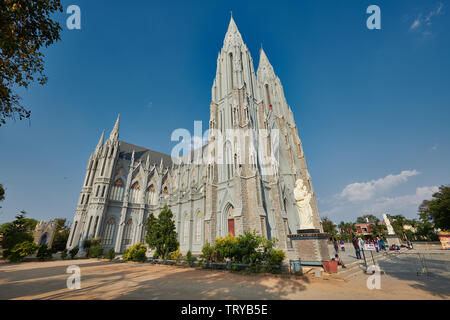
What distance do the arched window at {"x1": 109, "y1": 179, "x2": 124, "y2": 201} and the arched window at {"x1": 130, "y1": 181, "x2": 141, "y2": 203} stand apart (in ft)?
5.45

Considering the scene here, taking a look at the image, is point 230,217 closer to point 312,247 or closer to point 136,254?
point 136,254

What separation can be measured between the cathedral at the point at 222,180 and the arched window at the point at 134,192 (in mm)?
175

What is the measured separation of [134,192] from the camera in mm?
33875

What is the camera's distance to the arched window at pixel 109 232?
1114 inches

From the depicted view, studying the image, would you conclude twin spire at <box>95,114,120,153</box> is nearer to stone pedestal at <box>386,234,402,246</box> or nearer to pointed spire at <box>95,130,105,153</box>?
pointed spire at <box>95,130,105,153</box>

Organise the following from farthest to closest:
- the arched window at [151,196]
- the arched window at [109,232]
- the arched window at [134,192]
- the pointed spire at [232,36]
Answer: the arched window at [151,196] → the arched window at [134,192] → the pointed spire at [232,36] → the arched window at [109,232]

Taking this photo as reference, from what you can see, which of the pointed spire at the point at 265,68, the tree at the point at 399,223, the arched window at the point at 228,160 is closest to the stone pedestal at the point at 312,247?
the arched window at the point at 228,160

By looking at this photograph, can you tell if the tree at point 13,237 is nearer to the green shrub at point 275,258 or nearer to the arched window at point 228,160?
the arched window at point 228,160

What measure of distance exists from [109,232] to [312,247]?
102ft

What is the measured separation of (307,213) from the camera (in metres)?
10.8

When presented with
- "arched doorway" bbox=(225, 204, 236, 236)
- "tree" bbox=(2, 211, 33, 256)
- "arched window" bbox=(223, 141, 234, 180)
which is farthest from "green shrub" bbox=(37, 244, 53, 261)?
"arched window" bbox=(223, 141, 234, 180)

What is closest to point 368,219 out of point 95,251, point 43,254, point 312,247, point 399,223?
point 399,223
